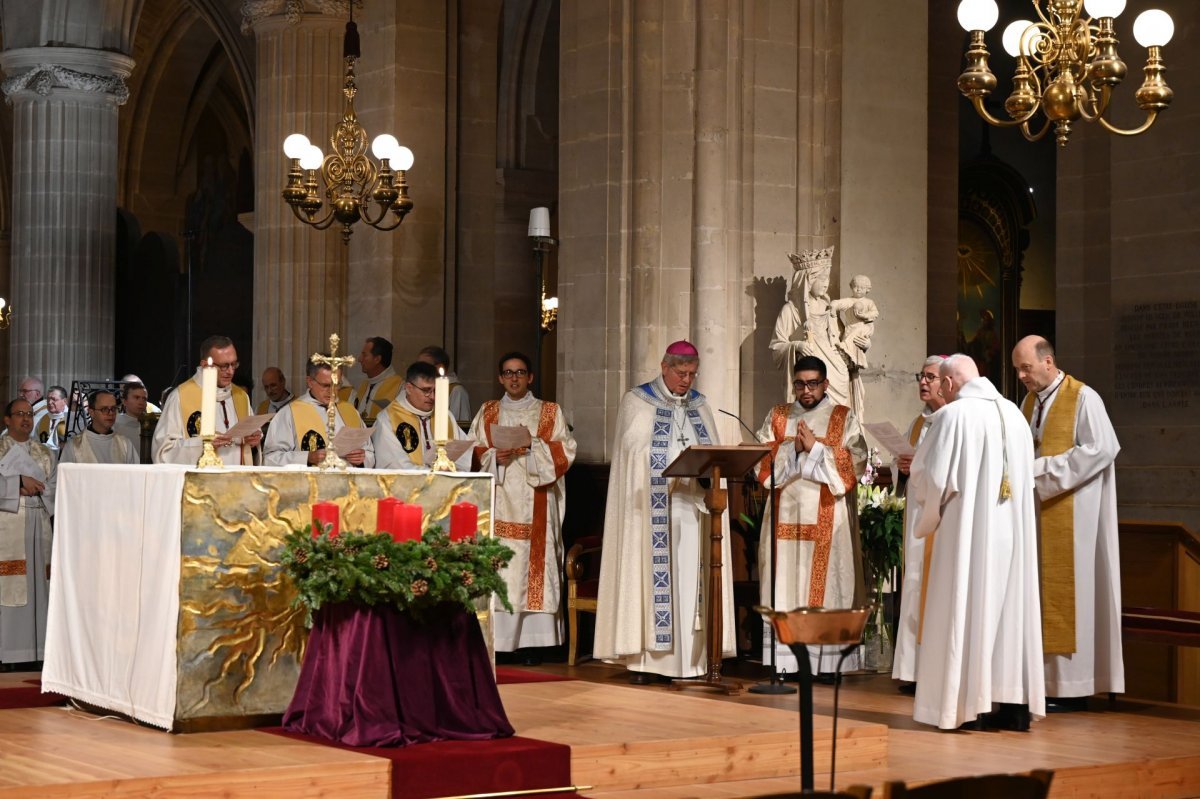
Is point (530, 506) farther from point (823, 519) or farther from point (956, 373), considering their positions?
point (956, 373)

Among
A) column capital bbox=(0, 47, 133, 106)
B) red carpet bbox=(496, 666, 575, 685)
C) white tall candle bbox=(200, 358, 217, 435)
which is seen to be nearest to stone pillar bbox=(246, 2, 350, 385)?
red carpet bbox=(496, 666, 575, 685)

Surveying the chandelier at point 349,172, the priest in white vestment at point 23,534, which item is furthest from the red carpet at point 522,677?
the chandelier at point 349,172

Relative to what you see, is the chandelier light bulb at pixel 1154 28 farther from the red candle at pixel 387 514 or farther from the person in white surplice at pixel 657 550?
the red candle at pixel 387 514

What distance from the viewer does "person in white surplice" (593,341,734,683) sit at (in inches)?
356

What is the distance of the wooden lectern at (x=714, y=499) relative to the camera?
8.42 meters

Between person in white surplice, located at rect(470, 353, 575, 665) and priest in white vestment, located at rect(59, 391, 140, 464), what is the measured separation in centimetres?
236

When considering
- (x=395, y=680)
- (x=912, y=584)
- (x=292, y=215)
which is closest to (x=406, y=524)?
(x=395, y=680)

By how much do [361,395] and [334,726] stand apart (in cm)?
584

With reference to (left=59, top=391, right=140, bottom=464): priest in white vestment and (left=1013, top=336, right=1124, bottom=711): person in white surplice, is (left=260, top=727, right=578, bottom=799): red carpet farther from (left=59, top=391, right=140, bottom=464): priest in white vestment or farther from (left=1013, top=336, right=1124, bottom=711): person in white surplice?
(left=59, top=391, right=140, bottom=464): priest in white vestment

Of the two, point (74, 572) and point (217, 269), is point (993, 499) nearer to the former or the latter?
point (74, 572)

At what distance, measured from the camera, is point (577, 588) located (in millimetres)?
9961

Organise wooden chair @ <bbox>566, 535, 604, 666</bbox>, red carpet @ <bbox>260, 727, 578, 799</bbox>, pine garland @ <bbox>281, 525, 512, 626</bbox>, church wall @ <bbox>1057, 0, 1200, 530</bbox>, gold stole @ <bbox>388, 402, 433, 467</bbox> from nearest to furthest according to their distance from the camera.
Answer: red carpet @ <bbox>260, 727, 578, 799</bbox> → pine garland @ <bbox>281, 525, 512, 626</bbox> → gold stole @ <bbox>388, 402, 433, 467</bbox> → wooden chair @ <bbox>566, 535, 604, 666</bbox> → church wall @ <bbox>1057, 0, 1200, 530</bbox>

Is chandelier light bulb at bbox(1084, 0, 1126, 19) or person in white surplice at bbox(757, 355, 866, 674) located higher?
chandelier light bulb at bbox(1084, 0, 1126, 19)

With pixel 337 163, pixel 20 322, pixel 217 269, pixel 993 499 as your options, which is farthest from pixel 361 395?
pixel 217 269
